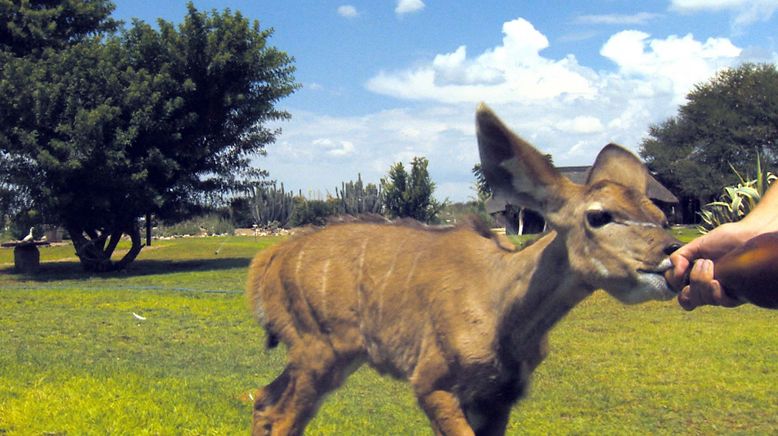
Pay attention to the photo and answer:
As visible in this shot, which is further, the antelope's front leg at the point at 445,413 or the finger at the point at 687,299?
the antelope's front leg at the point at 445,413

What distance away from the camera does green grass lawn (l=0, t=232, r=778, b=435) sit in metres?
6.91

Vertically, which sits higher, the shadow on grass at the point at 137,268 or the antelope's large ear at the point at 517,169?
the antelope's large ear at the point at 517,169

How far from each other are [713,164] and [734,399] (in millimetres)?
41053

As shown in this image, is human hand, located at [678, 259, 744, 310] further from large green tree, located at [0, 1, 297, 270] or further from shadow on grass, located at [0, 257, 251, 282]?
shadow on grass, located at [0, 257, 251, 282]

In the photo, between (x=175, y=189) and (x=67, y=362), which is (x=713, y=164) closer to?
(x=175, y=189)

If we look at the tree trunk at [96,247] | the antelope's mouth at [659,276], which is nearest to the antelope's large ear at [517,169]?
the antelope's mouth at [659,276]

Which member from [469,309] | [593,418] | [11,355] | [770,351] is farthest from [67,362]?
[770,351]

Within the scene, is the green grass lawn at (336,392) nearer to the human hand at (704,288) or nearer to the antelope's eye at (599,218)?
the antelope's eye at (599,218)

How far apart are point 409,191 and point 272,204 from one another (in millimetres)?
17967

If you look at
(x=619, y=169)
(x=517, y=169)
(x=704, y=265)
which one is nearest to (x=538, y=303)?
(x=517, y=169)

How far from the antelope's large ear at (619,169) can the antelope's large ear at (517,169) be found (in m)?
0.19

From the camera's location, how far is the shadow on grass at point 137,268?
987 inches

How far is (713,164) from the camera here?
46094 millimetres

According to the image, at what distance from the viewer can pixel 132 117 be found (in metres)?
23.9
